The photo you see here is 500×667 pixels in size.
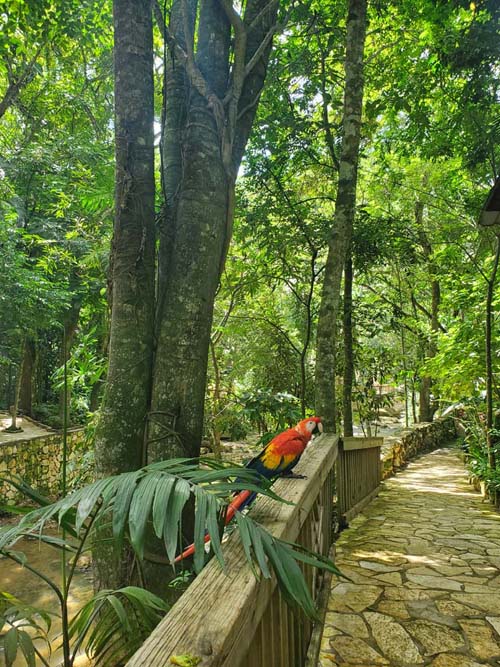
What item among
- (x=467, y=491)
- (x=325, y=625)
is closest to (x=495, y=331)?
(x=467, y=491)

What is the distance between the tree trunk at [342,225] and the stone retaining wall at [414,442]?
15.3 ft

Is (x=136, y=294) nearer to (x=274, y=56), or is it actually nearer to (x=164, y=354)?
(x=164, y=354)

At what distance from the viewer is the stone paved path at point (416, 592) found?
1.96 m

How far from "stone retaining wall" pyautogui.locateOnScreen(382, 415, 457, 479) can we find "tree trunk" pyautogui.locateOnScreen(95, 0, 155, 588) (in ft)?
21.9

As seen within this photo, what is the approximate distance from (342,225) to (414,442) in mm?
8728

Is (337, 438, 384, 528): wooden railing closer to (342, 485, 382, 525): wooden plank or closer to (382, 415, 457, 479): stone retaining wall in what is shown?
(342, 485, 382, 525): wooden plank

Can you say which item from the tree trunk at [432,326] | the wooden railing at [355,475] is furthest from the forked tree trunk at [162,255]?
the tree trunk at [432,326]

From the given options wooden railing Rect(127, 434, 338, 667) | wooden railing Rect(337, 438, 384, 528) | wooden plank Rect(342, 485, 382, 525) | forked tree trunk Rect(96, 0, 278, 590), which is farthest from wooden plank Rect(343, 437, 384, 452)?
wooden railing Rect(127, 434, 338, 667)

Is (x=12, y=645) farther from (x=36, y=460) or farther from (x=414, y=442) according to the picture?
(x=414, y=442)

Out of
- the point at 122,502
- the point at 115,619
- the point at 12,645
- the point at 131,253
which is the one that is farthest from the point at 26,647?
the point at 131,253

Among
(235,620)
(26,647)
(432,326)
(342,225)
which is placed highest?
(432,326)

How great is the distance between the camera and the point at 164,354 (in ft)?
7.45

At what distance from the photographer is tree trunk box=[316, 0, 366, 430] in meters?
3.96

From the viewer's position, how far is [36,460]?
9.74 metres
